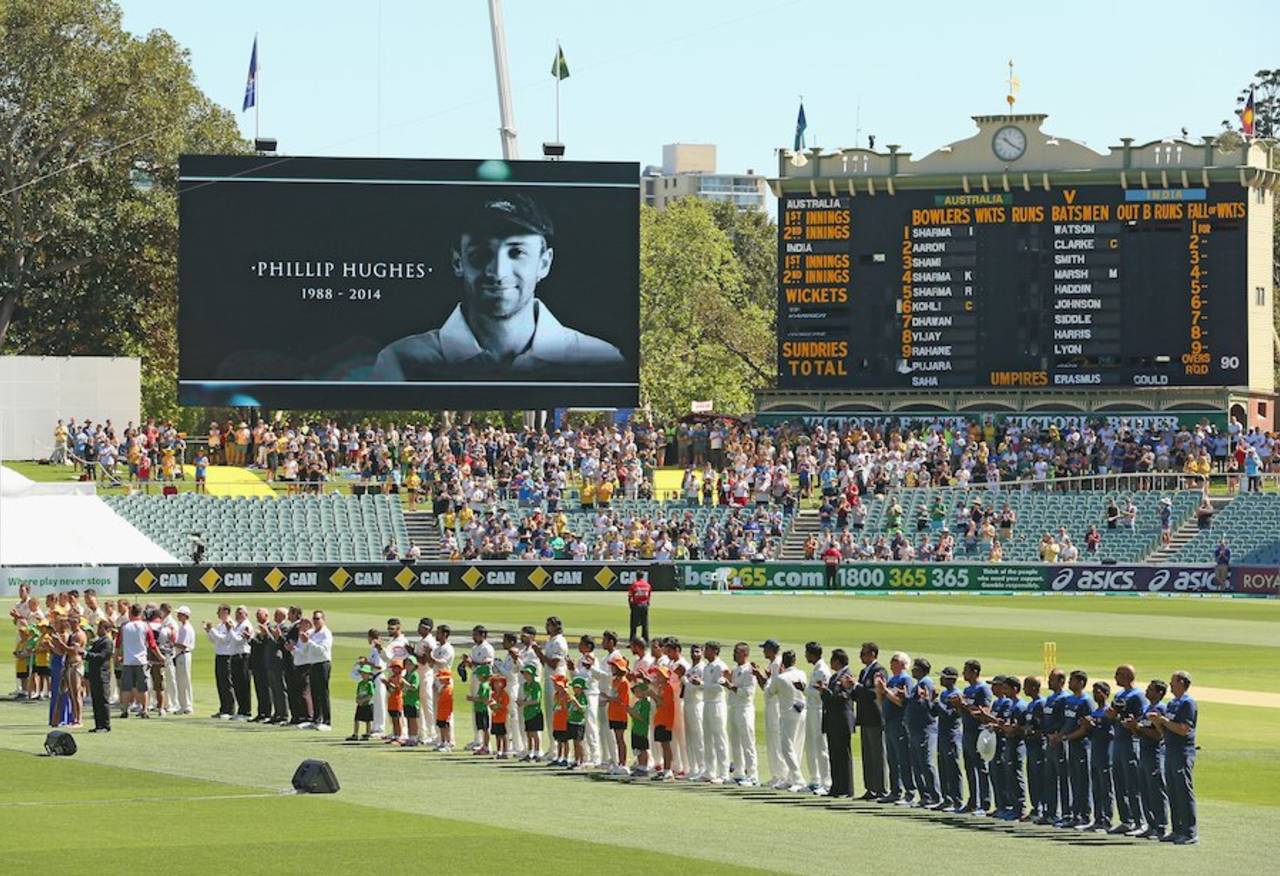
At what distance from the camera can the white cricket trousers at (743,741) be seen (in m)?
25.2

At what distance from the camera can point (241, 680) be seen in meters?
32.0

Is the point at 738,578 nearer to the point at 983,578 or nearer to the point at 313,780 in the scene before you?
the point at 983,578

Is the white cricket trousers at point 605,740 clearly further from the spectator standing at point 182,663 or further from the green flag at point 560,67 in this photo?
the green flag at point 560,67

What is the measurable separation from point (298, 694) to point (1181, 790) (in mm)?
13724

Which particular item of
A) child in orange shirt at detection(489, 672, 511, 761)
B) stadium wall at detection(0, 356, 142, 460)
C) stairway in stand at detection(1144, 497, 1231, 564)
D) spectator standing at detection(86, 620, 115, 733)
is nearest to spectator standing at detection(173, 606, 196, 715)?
spectator standing at detection(86, 620, 115, 733)

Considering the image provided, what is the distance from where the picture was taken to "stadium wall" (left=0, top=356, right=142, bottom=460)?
242ft

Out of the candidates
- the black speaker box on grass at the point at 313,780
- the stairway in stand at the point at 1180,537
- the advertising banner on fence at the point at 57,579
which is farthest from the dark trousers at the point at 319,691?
the stairway in stand at the point at 1180,537

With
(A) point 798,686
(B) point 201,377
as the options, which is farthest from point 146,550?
(A) point 798,686

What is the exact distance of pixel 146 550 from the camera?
4391cm

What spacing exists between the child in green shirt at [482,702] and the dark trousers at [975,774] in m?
6.83

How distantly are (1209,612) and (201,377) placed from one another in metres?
26.3

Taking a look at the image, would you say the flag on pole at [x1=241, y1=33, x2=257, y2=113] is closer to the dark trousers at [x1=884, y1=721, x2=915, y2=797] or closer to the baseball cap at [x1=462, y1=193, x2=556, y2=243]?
the baseball cap at [x1=462, y1=193, x2=556, y2=243]

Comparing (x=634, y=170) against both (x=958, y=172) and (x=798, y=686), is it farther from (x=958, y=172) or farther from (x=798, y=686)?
(x=798, y=686)

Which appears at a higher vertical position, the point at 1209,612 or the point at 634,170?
the point at 634,170
